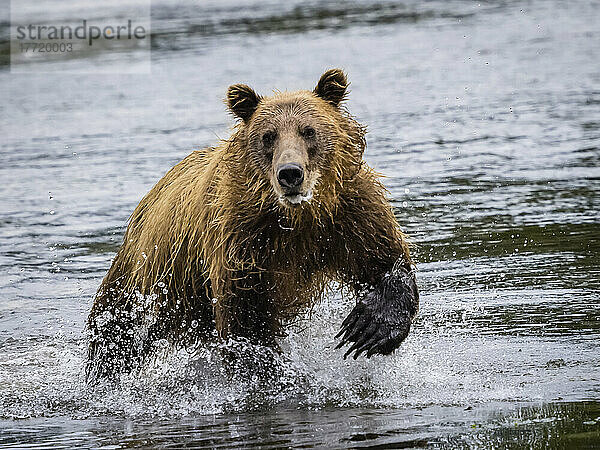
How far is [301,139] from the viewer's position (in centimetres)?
566

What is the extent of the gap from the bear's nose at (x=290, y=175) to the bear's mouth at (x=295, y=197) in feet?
0.21

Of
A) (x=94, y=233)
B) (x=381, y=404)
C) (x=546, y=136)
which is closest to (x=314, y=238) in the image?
(x=381, y=404)

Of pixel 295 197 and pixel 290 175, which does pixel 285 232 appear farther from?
pixel 290 175

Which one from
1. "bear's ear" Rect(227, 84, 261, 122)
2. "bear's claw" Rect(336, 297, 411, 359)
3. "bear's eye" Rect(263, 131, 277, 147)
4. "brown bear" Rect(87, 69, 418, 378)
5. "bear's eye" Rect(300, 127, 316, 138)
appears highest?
"bear's ear" Rect(227, 84, 261, 122)

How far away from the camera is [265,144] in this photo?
5.77m

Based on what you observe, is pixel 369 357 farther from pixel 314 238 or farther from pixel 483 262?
pixel 483 262

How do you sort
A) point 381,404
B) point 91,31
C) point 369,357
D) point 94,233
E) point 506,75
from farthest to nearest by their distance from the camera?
point 91,31 < point 506,75 < point 94,233 < point 369,357 < point 381,404

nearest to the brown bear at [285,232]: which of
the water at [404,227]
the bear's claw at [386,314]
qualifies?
the bear's claw at [386,314]

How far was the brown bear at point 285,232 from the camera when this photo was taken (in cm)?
574

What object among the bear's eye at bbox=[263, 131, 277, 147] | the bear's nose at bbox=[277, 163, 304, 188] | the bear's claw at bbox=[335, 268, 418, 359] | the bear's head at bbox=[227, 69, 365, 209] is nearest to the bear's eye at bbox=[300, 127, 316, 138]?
the bear's head at bbox=[227, 69, 365, 209]

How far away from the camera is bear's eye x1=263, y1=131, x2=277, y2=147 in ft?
18.8

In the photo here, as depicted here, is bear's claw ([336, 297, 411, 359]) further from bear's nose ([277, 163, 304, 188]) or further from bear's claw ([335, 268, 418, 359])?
bear's nose ([277, 163, 304, 188])

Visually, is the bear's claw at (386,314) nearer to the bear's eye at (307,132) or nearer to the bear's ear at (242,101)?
the bear's eye at (307,132)

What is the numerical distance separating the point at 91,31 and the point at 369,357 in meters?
20.6
